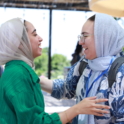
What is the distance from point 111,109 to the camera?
3.93ft

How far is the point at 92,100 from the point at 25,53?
448 mm

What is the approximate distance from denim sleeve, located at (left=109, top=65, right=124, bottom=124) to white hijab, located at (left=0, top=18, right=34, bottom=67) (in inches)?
19.1

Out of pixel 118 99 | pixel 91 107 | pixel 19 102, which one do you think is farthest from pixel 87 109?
pixel 19 102

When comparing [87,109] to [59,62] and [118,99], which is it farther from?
[59,62]

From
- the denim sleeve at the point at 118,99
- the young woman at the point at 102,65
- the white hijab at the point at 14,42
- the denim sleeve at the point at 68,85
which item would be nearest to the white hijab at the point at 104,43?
the young woman at the point at 102,65

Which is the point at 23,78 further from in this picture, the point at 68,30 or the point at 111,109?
the point at 68,30

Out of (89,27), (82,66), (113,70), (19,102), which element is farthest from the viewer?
(82,66)

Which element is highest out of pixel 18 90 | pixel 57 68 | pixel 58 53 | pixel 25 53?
pixel 25 53

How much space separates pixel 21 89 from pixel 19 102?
2.5 inches

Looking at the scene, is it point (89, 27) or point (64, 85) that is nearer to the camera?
point (89, 27)

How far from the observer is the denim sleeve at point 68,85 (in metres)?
1.54

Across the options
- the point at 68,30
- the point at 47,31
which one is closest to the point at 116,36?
the point at 47,31

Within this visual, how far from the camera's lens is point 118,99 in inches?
46.4

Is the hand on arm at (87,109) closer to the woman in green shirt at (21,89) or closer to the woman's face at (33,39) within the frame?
the woman in green shirt at (21,89)
